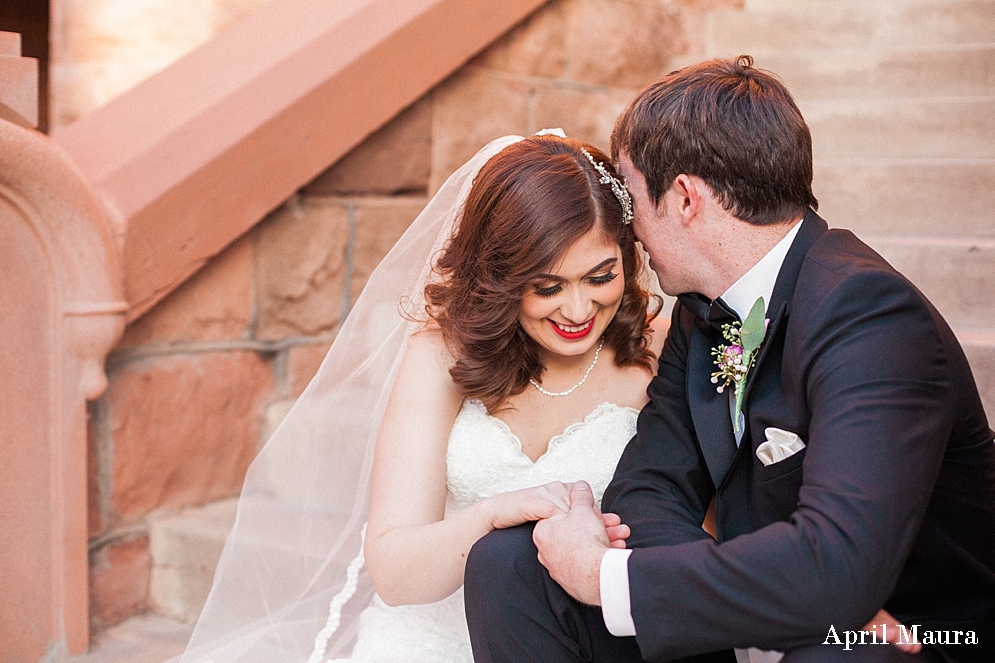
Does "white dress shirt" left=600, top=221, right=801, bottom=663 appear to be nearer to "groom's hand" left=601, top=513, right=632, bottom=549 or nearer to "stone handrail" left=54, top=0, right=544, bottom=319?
"groom's hand" left=601, top=513, right=632, bottom=549

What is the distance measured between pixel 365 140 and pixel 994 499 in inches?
85.3

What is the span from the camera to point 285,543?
250 cm

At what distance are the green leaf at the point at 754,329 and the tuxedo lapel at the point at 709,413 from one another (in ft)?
0.53

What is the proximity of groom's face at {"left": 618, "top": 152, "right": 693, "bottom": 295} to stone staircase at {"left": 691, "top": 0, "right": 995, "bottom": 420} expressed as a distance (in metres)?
0.97

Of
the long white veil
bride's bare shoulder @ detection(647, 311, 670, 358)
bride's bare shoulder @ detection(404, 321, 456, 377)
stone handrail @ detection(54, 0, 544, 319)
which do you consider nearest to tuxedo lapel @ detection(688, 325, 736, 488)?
bride's bare shoulder @ detection(647, 311, 670, 358)

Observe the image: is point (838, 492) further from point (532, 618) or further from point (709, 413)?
point (532, 618)

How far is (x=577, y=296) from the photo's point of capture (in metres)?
2.17

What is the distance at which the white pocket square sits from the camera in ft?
5.94

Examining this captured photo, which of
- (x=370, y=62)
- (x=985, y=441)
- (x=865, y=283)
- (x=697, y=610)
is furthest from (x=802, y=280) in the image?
(x=370, y=62)

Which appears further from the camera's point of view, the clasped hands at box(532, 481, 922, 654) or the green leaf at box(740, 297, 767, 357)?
the green leaf at box(740, 297, 767, 357)

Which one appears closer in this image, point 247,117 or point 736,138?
point 736,138

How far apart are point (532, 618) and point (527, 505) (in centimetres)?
21

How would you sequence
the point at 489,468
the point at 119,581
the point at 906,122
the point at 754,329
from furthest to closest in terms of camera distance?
the point at 906,122 < the point at 119,581 < the point at 489,468 < the point at 754,329

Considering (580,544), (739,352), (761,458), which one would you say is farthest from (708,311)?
(580,544)
